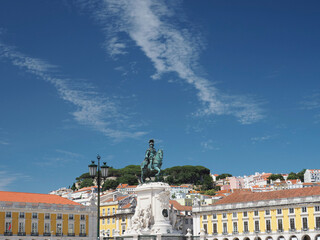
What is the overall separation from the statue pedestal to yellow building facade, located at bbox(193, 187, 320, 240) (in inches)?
1323

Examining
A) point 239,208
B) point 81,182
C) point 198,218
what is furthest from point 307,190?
point 81,182

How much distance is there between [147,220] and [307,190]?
131 ft

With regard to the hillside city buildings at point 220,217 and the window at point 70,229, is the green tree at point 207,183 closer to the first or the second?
the hillside city buildings at point 220,217

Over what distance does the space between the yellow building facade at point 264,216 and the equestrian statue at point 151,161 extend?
108 ft

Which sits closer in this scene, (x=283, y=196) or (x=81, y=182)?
(x=283, y=196)

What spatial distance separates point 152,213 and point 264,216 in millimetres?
38169

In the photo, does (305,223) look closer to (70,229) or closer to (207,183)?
(70,229)

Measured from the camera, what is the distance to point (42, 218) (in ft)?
208

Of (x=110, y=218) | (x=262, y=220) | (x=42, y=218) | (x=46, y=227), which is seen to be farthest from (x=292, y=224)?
(x=42, y=218)

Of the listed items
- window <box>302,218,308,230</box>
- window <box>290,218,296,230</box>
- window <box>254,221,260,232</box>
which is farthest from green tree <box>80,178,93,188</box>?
window <box>302,218,308,230</box>

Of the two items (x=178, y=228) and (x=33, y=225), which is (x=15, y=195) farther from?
(x=178, y=228)

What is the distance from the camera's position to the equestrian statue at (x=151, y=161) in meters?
32.4

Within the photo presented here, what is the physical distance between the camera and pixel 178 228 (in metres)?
32.4

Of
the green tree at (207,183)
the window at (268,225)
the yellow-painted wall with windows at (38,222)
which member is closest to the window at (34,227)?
the yellow-painted wall with windows at (38,222)
